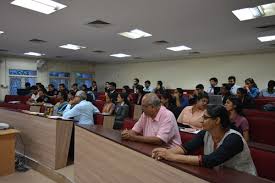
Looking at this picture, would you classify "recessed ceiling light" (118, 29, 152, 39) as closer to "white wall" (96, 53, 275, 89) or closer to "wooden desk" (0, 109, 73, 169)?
"wooden desk" (0, 109, 73, 169)

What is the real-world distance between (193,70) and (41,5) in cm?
731

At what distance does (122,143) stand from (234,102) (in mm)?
1915

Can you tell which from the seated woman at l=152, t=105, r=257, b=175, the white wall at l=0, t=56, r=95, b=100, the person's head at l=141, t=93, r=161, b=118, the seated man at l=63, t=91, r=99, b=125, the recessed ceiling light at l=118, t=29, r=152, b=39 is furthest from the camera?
the white wall at l=0, t=56, r=95, b=100

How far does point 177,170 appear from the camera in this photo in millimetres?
1257

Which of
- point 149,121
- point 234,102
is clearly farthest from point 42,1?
point 234,102

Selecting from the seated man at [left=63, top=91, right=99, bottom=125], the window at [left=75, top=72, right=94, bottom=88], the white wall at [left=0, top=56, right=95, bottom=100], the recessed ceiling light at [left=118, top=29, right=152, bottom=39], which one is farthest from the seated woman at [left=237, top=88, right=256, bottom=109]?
the white wall at [left=0, top=56, right=95, bottom=100]

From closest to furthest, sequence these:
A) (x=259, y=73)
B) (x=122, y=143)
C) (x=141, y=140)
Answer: (x=122, y=143) → (x=141, y=140) → (x=259, y=73)

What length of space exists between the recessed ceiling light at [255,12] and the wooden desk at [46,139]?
3.33m

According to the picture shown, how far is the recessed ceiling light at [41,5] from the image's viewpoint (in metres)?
3.70

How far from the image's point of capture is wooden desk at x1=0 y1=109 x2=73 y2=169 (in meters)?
3.22

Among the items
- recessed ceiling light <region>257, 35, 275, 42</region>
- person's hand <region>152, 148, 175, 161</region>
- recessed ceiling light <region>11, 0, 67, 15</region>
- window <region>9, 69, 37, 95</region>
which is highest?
recessed ceiling light <region>257, 35, 275, 42</region>

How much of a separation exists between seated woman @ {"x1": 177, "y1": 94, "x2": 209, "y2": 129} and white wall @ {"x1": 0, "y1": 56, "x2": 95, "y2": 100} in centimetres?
932

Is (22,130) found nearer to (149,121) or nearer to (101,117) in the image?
(101,117)

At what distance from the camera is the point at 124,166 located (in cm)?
171
